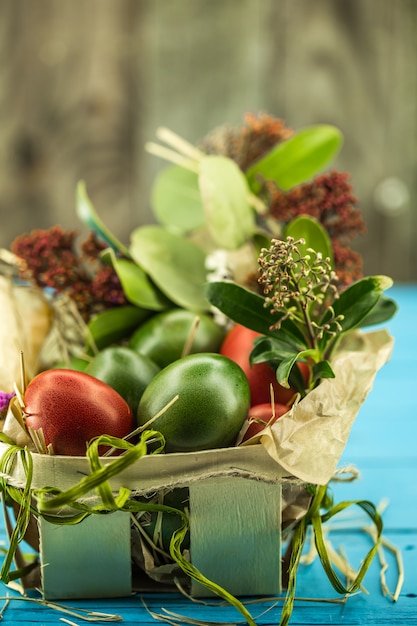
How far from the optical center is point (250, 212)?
71cm

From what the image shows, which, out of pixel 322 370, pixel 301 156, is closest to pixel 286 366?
pixel 322 370

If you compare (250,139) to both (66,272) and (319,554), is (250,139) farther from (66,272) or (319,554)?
(319,554)

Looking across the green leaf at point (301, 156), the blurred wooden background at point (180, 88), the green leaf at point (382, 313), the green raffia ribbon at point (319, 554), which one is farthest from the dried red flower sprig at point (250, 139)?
the blurred wooden background at point (180, 88)

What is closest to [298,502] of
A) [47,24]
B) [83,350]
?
[83,350]

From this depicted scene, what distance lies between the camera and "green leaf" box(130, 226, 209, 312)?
686 mm

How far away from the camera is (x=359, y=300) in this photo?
51cm

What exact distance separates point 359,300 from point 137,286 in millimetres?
229

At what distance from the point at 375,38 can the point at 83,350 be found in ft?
5.59

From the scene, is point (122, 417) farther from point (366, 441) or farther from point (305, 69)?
point (305, 69)

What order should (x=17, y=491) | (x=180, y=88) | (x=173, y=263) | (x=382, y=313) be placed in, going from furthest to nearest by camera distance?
1. (x=180, y=88)
2. (x=173, y=263)
3. (x=382, y=313)
4. (x=17, y=491)

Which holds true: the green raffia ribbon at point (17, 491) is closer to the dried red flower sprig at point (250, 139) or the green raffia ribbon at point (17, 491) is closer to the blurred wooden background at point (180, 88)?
the dried red flower sprig at point (250, 139)

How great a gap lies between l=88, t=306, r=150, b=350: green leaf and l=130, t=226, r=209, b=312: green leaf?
0.03m

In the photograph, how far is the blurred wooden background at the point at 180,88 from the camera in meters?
2.07

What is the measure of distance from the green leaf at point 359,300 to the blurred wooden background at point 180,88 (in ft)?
5.44
